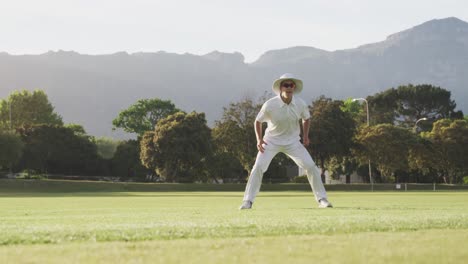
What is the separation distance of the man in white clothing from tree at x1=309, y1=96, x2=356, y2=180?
55.4m

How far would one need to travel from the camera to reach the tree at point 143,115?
108312mm

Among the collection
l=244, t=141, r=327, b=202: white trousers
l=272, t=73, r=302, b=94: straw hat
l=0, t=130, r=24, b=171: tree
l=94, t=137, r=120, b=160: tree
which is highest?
l=94, t=137, r=120, b=160: tree

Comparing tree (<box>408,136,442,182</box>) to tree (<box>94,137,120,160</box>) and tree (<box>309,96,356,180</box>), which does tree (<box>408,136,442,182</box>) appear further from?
tree (<box>94,137,120,160</box>)

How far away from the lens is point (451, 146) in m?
74.2

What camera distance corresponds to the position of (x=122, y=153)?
326 ft

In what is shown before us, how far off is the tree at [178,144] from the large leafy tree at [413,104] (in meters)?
44.5

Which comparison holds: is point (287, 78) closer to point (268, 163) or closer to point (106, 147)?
point (268, 163)

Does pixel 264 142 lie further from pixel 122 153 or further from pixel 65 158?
pixel 122 153

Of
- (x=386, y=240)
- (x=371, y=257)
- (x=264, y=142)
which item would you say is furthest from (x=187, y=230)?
(x=264, y=142)

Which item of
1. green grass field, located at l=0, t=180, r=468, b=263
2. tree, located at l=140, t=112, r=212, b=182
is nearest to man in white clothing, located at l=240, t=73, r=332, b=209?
green grass field, located at l=0, t=180, r=468, b=263

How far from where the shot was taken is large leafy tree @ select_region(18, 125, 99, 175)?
3413 inches

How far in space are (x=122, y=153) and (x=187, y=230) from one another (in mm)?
93715

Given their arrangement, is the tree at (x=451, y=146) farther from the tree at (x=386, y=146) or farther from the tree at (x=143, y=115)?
the tree at (x=143, y=115)

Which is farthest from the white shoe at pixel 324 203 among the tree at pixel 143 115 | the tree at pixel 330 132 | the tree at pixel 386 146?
the tree at pixel 143 115
